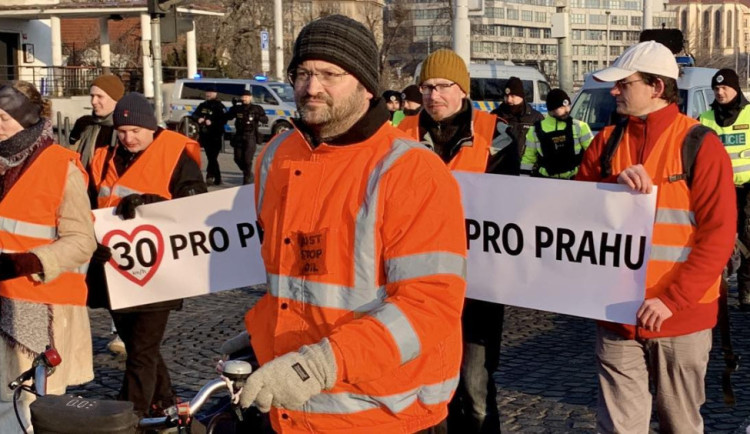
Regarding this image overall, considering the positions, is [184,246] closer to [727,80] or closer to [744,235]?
[744,235]

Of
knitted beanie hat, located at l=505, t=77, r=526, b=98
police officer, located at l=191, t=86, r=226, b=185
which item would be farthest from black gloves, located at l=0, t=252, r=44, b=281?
police officer, located at l=191, t=86, r=226, b=185

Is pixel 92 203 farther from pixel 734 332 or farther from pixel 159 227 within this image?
pixel 734 332

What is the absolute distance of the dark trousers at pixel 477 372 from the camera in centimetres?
508

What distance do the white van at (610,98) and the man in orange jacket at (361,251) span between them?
1192cm

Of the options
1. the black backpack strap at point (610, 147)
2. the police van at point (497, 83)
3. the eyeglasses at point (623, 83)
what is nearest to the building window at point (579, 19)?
the police van at point (497, 83)

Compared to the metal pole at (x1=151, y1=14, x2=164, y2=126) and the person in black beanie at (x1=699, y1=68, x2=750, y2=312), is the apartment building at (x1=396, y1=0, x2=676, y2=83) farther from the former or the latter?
the person in black beanie at (x1=699, y1=68, x2=750, y2=312)

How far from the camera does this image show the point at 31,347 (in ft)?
16.0

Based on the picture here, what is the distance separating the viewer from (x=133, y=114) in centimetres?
584

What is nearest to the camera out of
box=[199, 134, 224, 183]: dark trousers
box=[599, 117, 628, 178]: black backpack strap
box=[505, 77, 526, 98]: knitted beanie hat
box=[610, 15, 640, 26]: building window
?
box=[599, 117, 628, 178]: black backpack strap

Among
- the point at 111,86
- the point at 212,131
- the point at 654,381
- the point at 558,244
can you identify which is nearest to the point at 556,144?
the point at 111,86

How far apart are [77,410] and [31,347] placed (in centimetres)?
248

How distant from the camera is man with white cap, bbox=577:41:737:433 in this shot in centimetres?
425

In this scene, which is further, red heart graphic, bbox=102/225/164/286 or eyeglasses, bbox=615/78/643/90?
red heart graphic, bbox=102/225/164/286

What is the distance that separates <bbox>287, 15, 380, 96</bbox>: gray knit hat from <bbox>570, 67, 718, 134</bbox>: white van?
1186cm
